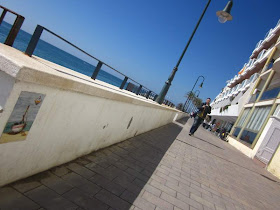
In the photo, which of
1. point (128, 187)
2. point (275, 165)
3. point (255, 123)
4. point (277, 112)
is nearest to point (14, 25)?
point (128, 187)

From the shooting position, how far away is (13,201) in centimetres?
224

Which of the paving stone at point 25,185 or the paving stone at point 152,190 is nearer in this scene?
the paving stone at point 25,185

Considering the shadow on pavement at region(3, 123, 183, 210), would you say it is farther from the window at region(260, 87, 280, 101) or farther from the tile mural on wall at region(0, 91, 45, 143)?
the window at region(260, 87, 280, 101)

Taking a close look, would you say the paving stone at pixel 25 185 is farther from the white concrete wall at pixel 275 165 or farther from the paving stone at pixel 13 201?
the white concrete wall at pixel 275 165

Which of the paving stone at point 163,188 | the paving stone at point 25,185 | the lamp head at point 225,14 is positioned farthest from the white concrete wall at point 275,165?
the paving stone at point 25,185

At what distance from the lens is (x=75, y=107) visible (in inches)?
119

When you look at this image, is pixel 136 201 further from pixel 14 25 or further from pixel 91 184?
pixel 14 25

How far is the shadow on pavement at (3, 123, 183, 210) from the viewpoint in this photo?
2.53 m

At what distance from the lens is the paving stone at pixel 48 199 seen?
241 centimetres

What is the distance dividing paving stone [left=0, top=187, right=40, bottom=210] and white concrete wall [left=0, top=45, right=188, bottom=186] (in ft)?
0.40

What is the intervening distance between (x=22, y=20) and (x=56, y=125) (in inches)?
50.8

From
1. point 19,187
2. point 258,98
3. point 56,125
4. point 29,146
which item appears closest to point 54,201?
point 19,187

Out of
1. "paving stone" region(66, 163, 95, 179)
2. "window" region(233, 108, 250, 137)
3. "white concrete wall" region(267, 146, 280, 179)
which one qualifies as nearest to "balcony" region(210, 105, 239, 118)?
"window" region(233, 108, 250, 137)

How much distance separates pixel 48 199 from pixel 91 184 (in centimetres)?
77
